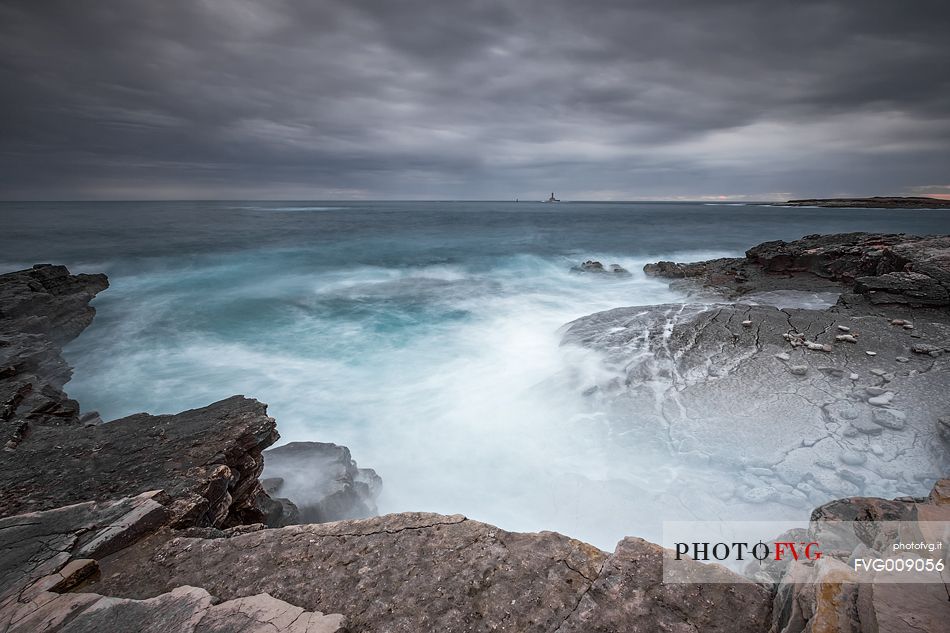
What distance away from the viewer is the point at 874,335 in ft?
25.2

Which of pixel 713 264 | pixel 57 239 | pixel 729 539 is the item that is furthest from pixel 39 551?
pixel 57 239

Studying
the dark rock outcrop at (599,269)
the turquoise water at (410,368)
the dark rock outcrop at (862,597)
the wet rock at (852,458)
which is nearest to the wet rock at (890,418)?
the wet rock at (852,458)

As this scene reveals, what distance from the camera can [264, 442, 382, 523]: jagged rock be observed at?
578 cm

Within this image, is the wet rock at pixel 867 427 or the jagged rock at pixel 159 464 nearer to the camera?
the jagged rock at pixel 159 464

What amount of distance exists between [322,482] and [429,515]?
3602 millimetres

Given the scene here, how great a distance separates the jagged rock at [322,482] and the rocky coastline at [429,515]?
32 mm

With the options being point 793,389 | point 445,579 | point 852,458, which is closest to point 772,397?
point 793,389

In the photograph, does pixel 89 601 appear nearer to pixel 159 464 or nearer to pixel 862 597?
pixel 159 464

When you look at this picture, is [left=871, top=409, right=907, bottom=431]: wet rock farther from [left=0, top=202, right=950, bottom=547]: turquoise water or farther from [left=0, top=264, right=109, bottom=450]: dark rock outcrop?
[left=0, top=264, right=109, bottom=450]: dark rock outcrop

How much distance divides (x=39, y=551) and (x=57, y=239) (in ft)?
175

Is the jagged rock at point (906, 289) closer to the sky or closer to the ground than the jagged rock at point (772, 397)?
closer to the sky

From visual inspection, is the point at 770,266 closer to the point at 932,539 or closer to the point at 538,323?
the point at 538,323

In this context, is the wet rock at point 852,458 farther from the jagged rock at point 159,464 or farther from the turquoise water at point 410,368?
the jagged rock at point 159,464

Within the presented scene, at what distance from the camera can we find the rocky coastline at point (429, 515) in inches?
92.2
